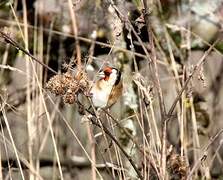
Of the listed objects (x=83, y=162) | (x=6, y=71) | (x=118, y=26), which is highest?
(x=118, y=26)

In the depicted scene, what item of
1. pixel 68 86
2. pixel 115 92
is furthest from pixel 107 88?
pixel 68 86

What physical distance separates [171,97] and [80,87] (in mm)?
882

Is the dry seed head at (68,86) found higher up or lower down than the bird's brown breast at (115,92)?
higher up

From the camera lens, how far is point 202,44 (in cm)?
164

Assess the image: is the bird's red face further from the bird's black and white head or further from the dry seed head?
the dry seed head

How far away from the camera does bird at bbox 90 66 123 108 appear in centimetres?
107

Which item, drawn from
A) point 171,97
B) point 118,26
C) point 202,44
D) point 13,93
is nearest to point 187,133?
point 171,97

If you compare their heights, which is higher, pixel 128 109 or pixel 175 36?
pixel 175 36

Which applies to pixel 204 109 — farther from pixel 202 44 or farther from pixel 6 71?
pixel 6 71

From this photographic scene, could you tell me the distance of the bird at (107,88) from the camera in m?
1.07

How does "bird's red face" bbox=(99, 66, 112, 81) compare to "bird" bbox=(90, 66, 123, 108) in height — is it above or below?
above

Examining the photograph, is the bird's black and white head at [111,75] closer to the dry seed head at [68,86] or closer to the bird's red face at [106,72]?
the bird's red face at [106,72]

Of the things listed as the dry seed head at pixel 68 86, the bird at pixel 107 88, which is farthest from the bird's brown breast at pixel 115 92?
the dry seed head at pixel 68 86

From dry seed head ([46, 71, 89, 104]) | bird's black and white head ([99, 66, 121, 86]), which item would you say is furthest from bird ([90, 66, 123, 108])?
dry seed head ([46, 71, 89, 104])
